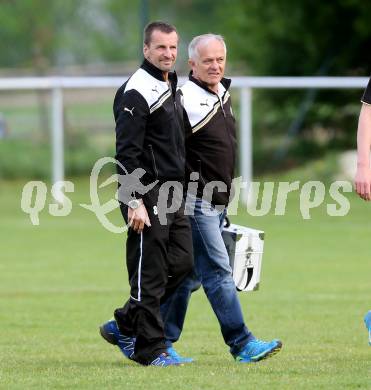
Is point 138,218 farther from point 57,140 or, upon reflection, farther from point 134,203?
point 57,140

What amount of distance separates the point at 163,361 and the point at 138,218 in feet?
3.13

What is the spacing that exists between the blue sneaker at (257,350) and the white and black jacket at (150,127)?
1.21 metres

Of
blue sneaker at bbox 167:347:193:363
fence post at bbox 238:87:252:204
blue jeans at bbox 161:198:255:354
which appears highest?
blue jeans at bbox 161:198:255:354

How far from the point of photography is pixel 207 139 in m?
8.20

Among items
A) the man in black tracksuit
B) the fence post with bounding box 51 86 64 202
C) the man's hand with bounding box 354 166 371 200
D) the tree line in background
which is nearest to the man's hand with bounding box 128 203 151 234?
the man in black tracksuit

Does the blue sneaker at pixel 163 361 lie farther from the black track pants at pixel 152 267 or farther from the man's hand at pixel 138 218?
the man's hand at pixel 138 218

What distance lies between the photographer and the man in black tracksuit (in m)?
7.76

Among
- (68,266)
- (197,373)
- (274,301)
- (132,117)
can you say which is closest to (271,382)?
(197,373)

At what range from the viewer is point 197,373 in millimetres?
7555

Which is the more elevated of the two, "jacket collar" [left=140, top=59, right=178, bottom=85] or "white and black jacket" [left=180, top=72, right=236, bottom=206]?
"jacket collar" [left=140, top=59, right=178, bottom=85]

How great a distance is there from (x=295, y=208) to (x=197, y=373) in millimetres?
16985

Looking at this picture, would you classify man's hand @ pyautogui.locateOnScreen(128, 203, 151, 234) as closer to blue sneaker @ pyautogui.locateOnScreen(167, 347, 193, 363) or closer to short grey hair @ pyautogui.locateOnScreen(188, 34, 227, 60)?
blue sneaker @ pyautogui.locateOnScreen(167, 347, 193, 363)

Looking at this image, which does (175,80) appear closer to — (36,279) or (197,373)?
(197,373)

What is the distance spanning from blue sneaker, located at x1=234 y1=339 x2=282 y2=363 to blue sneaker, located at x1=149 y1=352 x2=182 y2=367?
451 mm
